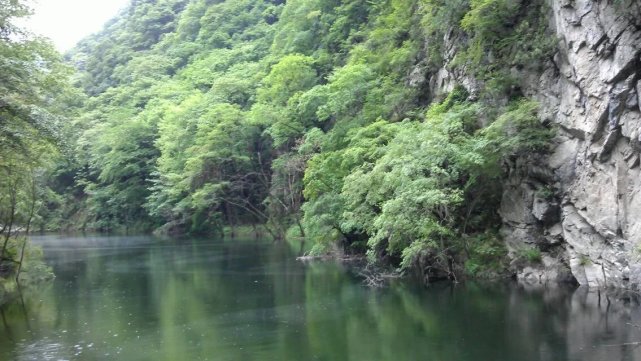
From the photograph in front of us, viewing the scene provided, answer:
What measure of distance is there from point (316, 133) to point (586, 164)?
2068 centimetres

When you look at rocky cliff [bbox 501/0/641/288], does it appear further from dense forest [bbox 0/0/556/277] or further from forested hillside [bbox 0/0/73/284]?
forested hillside [bbox 0/0/73/284]

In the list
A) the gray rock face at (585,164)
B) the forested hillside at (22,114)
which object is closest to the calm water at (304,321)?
the gray rock face at (585,164)

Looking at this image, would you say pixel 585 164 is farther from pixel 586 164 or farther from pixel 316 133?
pixel 316 133

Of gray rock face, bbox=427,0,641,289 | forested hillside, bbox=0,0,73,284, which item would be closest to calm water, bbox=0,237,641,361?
gray rock face, bbox=427,0,641,289

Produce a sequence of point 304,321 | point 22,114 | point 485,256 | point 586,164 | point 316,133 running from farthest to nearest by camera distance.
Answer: point 316,133, point 485,256, point 586,164, point 304,321, point 22,114

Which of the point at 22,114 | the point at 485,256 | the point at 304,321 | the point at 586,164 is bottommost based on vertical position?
the point at 304,321

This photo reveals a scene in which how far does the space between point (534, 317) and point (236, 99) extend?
45867mm

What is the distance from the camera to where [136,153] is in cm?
6756

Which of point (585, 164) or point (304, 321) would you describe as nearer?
point (304, 321)

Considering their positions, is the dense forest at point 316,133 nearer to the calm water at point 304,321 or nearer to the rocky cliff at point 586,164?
the rocky cliff at point 586,164

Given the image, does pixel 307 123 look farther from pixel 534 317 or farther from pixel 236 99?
pixel 534 317

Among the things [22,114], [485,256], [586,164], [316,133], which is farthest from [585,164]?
[316,133]

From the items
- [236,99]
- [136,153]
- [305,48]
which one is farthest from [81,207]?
[305,48]

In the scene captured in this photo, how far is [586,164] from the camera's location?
23094mm
